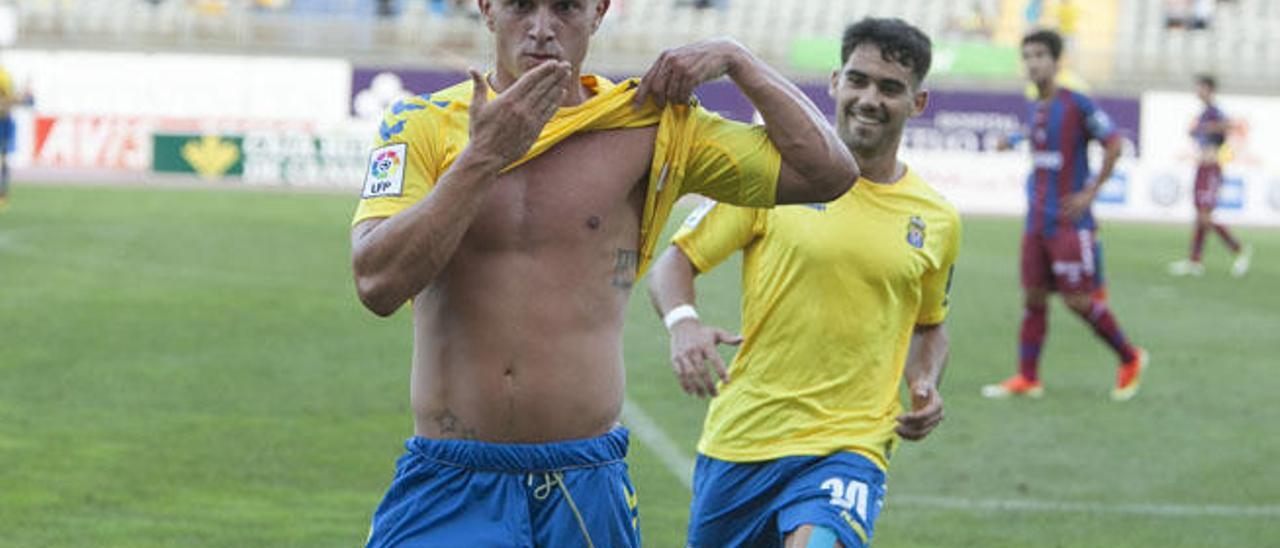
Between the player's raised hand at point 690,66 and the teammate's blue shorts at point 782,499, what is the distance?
1626mm

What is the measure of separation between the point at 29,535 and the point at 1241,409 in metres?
7.75

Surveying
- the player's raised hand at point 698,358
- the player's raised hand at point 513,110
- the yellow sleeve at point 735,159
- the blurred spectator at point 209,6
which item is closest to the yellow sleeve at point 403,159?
the player's raised hand at point 513,110

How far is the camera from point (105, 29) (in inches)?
1602

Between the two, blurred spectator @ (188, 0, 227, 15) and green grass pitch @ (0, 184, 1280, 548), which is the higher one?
green grass pitch @ (0, 184, 1280, 548)

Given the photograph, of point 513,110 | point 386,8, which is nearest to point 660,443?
point 513,110

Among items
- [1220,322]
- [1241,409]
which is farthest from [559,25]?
[1220,322]

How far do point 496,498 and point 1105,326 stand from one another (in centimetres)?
962

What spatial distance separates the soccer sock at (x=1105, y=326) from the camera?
13.4 metres

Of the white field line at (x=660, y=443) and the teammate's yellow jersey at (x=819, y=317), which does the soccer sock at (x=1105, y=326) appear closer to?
the white field line at (x=660, y=443)

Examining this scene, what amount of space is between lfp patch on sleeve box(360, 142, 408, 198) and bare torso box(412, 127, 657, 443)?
197 mm

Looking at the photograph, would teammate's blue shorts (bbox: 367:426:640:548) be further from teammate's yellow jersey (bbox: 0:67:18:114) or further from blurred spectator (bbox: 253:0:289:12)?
blurred spectator (bbox: 253:0:289:12)

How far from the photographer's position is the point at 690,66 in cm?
439

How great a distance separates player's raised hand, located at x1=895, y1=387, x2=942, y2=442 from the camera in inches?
229

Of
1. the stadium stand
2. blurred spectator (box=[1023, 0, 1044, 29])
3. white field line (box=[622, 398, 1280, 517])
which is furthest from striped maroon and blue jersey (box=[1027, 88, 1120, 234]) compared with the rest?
blurred spectator (box=[1023, 0, 1044, 29])
